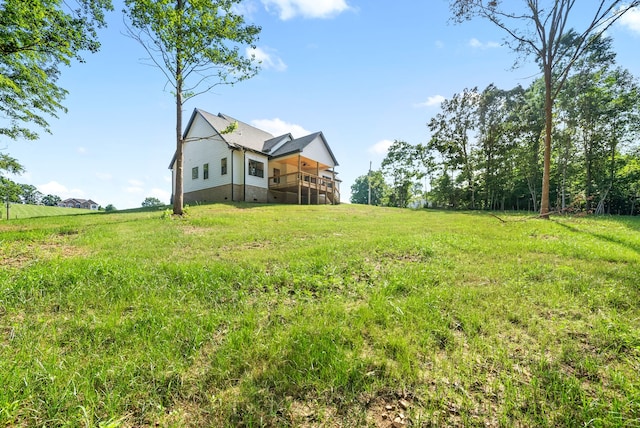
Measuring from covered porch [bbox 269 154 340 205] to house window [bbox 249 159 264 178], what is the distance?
1016mm

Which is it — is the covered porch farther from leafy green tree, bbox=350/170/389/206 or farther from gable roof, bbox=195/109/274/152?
leafy green tree, bbox=350/170/389/206

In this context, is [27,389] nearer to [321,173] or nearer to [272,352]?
[272,352]

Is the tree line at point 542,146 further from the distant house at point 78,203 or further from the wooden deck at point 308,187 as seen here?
the distant house at point 78,203

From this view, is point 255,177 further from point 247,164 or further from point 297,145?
point 297,145

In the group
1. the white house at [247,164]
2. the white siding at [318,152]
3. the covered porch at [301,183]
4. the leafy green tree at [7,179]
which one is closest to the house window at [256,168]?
the white house at [247,164]

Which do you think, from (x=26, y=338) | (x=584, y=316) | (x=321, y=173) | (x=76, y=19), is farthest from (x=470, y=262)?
(x=321, y=173)

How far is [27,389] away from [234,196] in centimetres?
1824

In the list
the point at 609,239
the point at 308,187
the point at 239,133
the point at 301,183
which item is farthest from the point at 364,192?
the point at 609,239

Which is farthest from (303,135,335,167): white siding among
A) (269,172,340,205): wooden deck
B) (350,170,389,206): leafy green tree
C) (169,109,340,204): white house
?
(350,170,389,206): leafy green tree

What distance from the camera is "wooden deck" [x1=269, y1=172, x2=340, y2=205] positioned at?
21377 millimetres

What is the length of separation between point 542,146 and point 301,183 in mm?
21775

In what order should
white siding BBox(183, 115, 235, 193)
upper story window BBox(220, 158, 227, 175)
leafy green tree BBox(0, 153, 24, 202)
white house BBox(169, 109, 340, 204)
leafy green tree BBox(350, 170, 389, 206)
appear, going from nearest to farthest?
leafy green tree BBox(0, 153, 24, 202), white house BBox(169, 109, 340, 204), upper story window BBox(220, 158, 227, 175), white siding BBox(183, 115, 235, 193), leafy green tree BBox(350, 170, 389, 206)

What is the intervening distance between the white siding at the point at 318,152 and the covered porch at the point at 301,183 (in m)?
0.45

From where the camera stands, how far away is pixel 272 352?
2.47 metres
